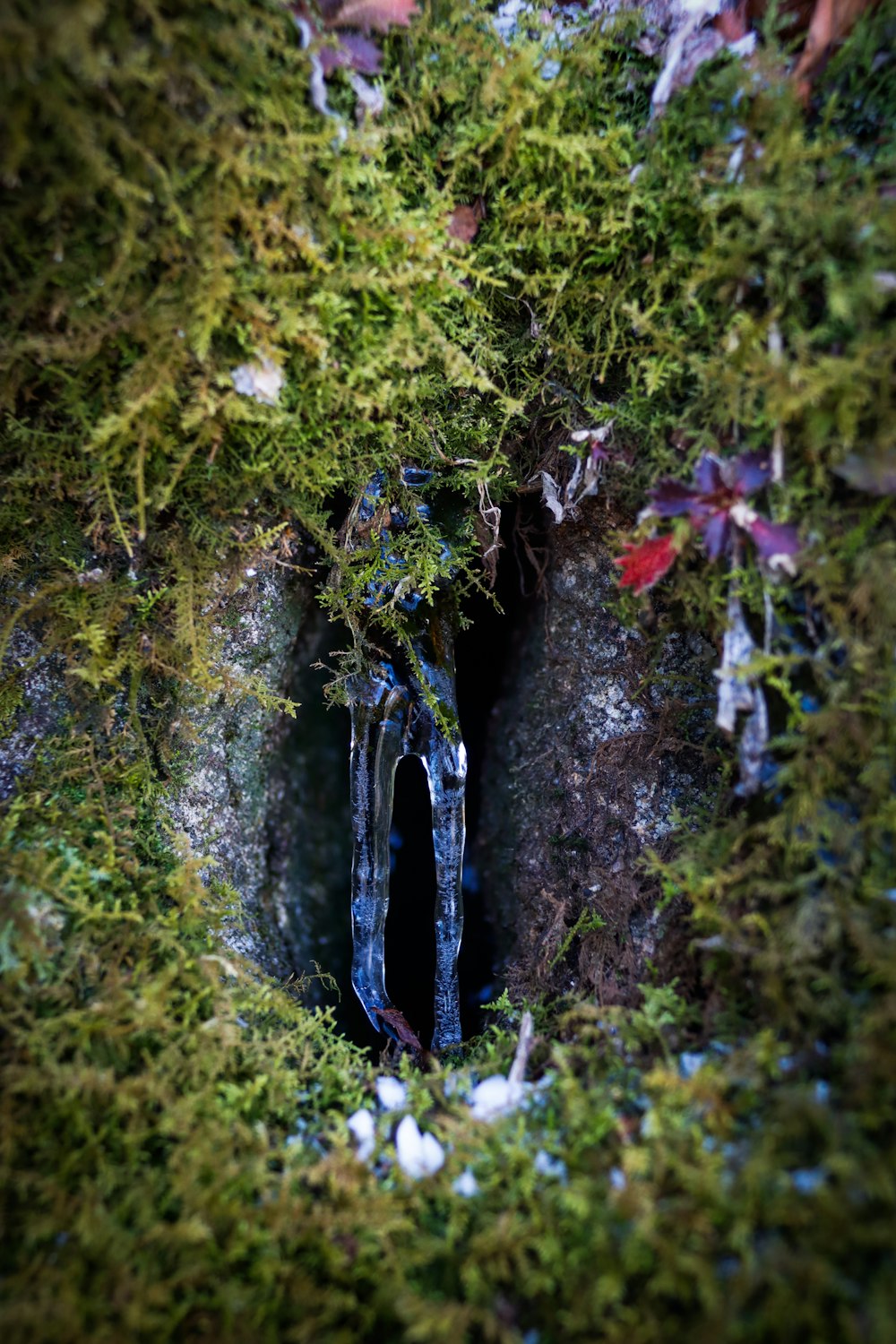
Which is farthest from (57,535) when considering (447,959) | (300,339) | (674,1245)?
(674,1245)

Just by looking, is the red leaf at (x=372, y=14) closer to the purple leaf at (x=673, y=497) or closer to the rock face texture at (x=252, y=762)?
the purple leaf at (x=673, y=497)

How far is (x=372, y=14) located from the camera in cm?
120

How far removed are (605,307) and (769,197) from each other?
0.32 meters

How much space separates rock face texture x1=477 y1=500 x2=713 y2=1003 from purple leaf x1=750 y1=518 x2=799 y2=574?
0.87ft

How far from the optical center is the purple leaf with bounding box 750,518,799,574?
120 cm

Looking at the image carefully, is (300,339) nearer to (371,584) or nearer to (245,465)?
(245,465)

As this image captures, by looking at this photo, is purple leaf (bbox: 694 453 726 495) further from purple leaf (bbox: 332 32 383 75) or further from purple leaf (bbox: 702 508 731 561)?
purple leaf (bbox: 332 32 383 75)

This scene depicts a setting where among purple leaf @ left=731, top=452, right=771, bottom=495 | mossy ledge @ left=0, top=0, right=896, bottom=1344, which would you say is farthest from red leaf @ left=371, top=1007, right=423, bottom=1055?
purple leaf @ left=731, top=452, right=771, bottom=495

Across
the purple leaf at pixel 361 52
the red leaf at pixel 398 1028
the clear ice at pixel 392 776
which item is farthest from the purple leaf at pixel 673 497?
the red leaf at pixel 398 1028

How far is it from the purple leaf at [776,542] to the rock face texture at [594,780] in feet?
0.87

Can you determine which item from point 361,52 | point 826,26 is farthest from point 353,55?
point 826,26

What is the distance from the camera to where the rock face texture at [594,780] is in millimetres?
1491

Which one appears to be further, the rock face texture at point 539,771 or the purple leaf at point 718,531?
the rock face texture at point 539,771

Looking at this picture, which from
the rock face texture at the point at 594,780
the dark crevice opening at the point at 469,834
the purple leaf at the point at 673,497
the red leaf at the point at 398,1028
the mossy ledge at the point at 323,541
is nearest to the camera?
the mossy ledge at the point at 323,541
